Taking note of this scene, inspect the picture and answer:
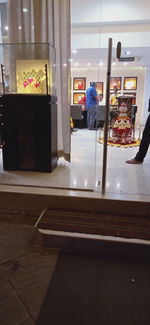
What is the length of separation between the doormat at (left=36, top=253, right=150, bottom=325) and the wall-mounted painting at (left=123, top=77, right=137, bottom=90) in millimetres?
8219

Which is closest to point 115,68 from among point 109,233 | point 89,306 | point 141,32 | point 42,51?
point 141,32

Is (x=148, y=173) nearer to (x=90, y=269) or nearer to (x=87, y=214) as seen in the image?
(x=87, y=214)

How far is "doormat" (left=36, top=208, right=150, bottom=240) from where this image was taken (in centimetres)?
161

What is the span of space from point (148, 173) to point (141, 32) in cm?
404

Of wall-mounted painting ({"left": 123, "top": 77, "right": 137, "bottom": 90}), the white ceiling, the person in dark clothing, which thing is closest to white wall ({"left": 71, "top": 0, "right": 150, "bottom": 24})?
the white ceiling

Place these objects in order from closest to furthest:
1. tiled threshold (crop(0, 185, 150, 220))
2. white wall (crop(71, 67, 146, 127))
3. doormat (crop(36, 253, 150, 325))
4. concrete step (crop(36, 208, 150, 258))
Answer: doormat (crop(36, 253, 150, 325)), concrete step (crop(36, 208, 150, 258)), tiled threshold (crop(0, 185, 150, 220)), white wall (crop(71, 67, 146, 127))

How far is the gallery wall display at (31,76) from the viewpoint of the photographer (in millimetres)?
2443

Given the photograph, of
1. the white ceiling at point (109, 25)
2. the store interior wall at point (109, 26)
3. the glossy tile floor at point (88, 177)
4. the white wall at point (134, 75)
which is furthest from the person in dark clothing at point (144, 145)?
the white wall at point (134, 75)

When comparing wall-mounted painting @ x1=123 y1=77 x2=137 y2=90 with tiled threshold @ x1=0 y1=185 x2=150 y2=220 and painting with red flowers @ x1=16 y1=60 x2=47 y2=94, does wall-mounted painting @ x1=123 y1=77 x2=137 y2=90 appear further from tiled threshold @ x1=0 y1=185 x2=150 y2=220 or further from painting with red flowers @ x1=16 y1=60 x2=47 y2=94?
tiled threshold @ x1=0 y1=185 x2=150 y2=220

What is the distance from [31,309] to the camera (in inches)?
45.6

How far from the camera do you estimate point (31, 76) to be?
2.48 meters

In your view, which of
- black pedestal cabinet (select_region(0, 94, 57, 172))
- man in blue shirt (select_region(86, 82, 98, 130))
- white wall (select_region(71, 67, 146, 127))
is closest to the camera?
black pedestal cabinet (select_region(0, 94, 57, 172))

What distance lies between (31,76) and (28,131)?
64cm

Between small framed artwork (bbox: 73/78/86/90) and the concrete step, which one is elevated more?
small framed artwork (bbox: 73/78/86/90)
